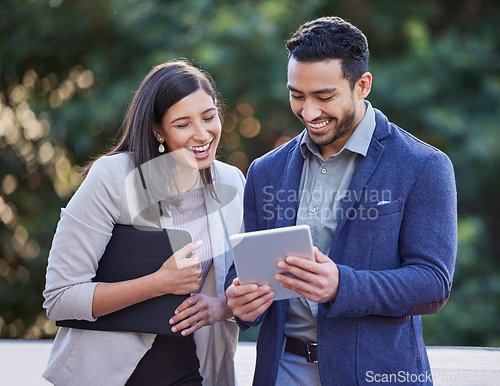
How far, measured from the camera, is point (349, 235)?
6.17 ft

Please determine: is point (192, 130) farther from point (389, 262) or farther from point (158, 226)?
point (389, 262)

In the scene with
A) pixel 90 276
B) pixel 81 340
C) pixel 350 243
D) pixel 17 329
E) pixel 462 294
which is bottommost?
pixel 17 329

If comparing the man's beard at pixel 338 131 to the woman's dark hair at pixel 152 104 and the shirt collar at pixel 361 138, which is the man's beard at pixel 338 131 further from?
the woman's dark hair at pixel 152 104

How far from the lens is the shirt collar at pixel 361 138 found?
1929mm

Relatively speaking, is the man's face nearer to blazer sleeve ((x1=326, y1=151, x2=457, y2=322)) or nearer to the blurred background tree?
blazer sleeve ((x1=326, y1=151, x2=457, y2=322))

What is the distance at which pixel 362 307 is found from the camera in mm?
1777

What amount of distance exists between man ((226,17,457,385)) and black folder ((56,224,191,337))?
0.25 meters

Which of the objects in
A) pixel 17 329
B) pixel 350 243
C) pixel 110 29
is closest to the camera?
pixel 350 243

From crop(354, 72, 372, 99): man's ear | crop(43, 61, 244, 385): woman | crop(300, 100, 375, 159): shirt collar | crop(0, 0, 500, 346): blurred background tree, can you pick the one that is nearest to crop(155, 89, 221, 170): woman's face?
crop(43, 61, 244, 385): woman

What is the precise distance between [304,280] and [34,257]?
206 inches

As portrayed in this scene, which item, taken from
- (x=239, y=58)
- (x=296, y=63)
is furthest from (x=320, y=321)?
(x=239, y=58)

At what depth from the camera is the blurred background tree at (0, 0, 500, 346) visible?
18.3 feet

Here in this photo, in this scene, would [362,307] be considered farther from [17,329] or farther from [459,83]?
[17,329]

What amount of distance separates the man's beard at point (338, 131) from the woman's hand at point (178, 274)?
471mm
